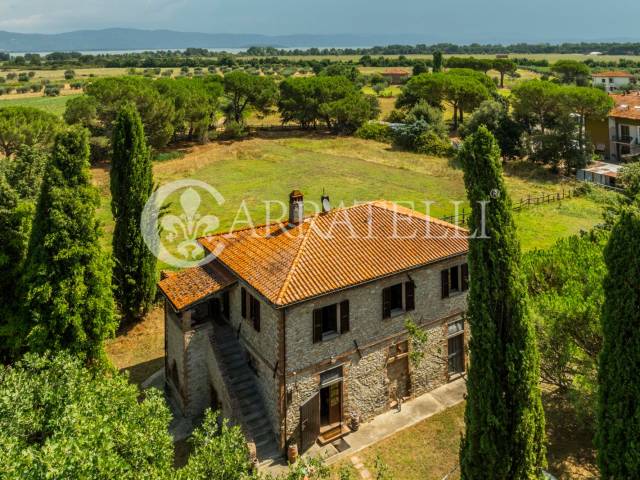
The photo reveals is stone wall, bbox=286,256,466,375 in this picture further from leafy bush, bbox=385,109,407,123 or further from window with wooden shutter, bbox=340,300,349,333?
leafy bush, bbox=385,109,407,123

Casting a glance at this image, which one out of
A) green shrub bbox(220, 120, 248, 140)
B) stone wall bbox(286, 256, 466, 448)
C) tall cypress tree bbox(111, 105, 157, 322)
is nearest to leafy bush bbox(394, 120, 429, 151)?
green shrub bbox(220, 120, 248, 140)

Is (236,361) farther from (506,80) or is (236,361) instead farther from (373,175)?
(506,80)

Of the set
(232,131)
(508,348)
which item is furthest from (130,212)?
(232,131)

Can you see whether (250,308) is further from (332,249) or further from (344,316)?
(332,249)

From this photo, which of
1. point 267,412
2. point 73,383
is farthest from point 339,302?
point 73,383

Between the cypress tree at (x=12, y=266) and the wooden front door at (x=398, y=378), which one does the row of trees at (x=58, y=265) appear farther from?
the wooden front door at (x=398, y=378)

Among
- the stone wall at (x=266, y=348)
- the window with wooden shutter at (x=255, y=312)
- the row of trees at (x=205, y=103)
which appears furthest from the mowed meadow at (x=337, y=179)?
the window with wooden shutter at (x=255, y=312)
